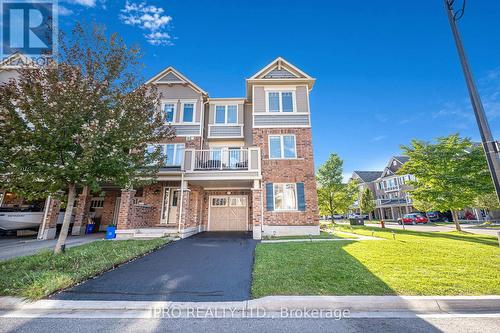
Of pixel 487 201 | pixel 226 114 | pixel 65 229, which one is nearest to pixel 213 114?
pixel 226 114

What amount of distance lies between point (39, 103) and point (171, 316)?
22.6 feet

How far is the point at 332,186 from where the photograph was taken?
25.4m

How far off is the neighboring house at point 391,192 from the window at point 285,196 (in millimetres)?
32845

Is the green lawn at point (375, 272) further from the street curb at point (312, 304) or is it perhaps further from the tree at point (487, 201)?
the tree at point (487, 201)

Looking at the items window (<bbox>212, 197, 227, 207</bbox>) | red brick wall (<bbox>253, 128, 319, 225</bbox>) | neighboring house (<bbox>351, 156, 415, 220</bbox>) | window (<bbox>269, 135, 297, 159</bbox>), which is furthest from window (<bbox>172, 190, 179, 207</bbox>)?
neighboring house (<bbox>351, 156, 415, 220</bbox>)

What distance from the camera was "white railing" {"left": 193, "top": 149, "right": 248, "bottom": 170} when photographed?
1226cm

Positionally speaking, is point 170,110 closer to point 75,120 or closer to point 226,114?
point 226,114

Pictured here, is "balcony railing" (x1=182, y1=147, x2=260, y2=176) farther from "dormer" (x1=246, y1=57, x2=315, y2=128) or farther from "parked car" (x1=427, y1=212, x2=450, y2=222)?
"parked car" (x1=427, y1=212, x2=450, y2=222)

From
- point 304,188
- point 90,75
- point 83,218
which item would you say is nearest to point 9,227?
point 83,218

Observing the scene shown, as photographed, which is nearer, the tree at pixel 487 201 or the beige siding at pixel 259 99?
the beige siding at pixel 259 99

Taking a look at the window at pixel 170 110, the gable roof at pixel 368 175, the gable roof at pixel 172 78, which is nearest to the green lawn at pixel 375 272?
A: the window at pixel 170 110

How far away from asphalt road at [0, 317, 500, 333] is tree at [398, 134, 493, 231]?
1577 cm

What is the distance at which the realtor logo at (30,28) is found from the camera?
707 centimetres

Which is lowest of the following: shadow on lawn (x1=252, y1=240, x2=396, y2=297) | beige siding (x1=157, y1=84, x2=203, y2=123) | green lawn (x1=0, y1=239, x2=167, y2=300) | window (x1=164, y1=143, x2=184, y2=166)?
shadow on lawn (x1=252, y1=240, x2=396, y2=297)
